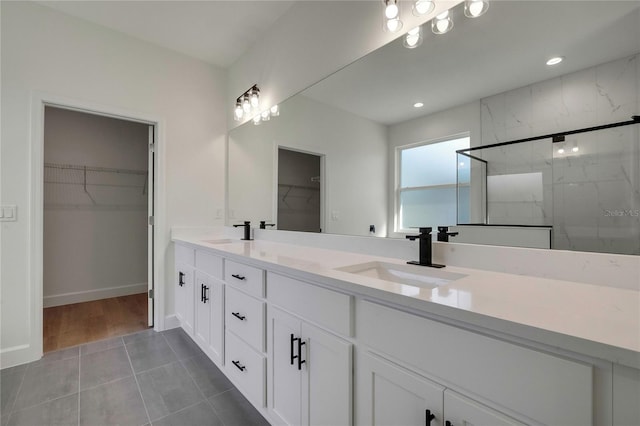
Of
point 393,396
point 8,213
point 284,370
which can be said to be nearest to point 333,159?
point 284,370

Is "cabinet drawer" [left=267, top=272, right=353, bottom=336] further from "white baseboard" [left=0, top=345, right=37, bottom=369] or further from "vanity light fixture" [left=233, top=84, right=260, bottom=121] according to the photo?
"white baseboard" [left=0, top=345, right=37, bottom=369]

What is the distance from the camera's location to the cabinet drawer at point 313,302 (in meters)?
0.93

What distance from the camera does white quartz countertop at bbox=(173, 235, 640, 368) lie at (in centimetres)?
50

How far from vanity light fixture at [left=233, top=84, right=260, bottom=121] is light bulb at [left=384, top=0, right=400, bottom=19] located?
1.39 metres

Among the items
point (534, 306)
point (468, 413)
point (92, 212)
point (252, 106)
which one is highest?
point (252, 106)

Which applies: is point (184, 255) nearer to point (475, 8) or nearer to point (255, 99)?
point (255, 99)

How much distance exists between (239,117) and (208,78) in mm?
651

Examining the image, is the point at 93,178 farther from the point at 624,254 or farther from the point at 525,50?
the point at 624,254

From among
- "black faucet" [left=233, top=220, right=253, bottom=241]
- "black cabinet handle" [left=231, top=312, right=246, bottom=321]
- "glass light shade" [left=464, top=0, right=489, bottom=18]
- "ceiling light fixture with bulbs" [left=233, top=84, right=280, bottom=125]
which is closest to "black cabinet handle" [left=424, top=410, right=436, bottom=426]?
"black cabinet handle" [left=231, top=312, right=246, bottom=321]

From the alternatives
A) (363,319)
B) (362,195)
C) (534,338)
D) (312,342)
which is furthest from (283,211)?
(534,338)

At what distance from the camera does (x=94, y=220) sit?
11.3 ft

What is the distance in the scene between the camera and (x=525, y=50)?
40.7 inches

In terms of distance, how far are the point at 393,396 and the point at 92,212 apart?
4042 mm

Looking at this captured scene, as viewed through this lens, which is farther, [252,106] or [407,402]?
[252,106]
